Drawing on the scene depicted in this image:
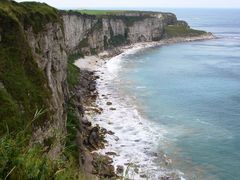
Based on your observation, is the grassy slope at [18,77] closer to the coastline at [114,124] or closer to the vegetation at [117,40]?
the coastline at [114,124]

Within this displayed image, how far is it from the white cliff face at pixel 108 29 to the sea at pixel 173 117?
14189 mm

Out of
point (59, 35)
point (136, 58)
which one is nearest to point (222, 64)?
point (136, 58)

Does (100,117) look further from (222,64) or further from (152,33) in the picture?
(152,33)

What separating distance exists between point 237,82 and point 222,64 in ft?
95.7

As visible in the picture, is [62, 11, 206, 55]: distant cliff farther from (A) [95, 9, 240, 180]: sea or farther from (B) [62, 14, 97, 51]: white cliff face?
(A) [95, 9, 240, 180]: sea

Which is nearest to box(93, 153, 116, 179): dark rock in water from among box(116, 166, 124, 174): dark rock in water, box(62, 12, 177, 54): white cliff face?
box(116, 166, 124, 174): dark rock in water

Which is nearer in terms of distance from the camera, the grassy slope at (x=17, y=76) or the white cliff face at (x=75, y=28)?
the grassy slope at (x=17, y=76)

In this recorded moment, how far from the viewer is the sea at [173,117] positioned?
45.3 m

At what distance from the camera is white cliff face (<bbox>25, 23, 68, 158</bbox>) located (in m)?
35.7

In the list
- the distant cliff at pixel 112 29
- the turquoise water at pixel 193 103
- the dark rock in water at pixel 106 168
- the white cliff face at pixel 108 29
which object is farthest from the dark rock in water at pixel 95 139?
the distant cliff at pixel 112 29

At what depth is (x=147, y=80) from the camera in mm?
96938

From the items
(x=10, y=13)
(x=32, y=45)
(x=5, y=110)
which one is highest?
(x=10, y=13)

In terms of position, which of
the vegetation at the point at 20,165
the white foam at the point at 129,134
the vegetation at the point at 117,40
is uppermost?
the vegetation at the point at 20,165

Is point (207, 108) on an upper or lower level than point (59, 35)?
lower
